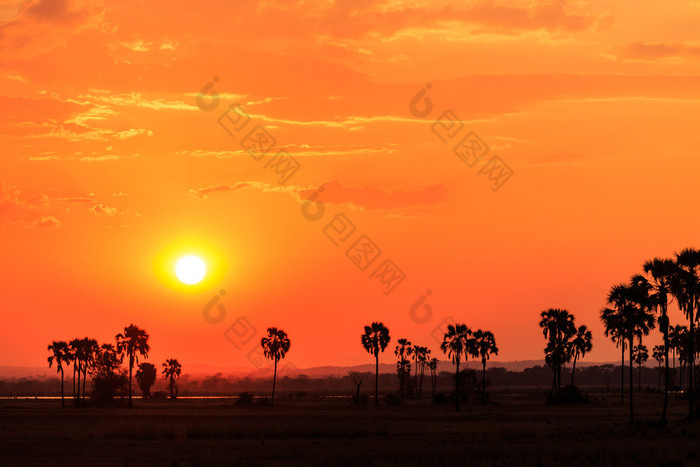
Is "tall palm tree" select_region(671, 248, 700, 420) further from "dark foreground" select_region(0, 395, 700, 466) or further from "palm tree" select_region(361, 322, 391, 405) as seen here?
"palm tree" select_region(361, 322, 391, 405)

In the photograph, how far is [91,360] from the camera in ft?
477

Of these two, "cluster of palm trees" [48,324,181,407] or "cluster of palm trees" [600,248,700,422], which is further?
"cluster of palm trees" [48,324,181,407]

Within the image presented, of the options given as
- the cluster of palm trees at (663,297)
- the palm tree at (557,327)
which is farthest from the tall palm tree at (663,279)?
the palm tree at (557,327)

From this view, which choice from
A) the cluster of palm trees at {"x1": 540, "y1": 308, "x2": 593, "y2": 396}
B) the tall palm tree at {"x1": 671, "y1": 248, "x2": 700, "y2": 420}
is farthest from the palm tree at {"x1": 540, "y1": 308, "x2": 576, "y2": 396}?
the tall palm tree at {"x1": 671, "y1": 248, "x2": 700, "y2": 420}

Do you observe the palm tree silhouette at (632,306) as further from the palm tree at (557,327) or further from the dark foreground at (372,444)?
the palm tree at (557,327)

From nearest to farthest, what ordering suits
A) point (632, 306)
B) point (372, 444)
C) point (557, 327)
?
point (372, 444) → point (632, 306) → point (557, 327)

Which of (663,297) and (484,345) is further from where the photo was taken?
(484,345)

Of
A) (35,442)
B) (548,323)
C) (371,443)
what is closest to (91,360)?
(548,323)

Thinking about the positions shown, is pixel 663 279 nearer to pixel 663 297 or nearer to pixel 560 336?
pixel 663 297

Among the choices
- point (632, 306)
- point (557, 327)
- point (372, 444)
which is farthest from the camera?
point (557, 327)

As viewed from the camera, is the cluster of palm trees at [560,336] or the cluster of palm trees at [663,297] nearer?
the cluster of palm trees at [663,297]

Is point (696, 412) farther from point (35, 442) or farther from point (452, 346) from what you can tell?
point (452, 346)

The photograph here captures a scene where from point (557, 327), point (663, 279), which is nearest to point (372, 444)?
point (663, 279)

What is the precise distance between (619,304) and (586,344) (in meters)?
65.7
